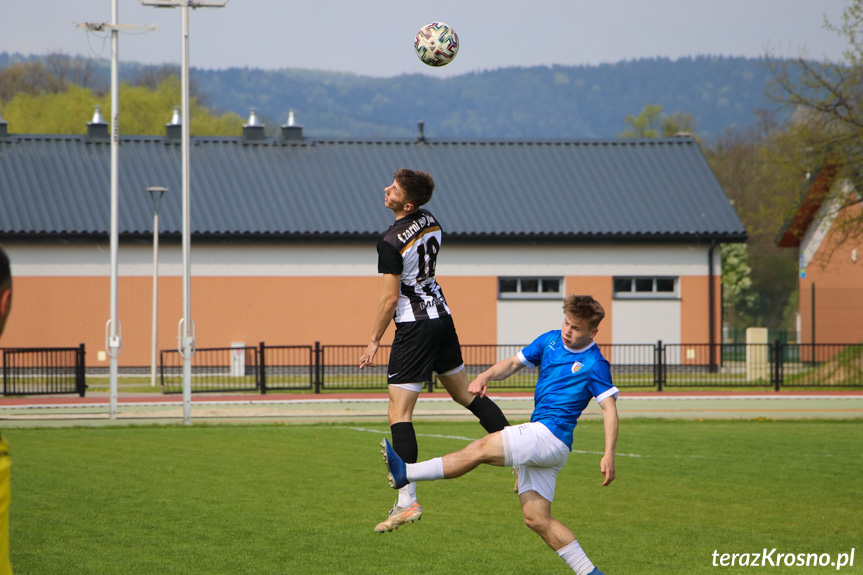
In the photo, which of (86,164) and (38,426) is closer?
(38,426)

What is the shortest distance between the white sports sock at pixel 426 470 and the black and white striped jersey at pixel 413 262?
1.19m

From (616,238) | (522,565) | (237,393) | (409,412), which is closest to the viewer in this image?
(409,412)

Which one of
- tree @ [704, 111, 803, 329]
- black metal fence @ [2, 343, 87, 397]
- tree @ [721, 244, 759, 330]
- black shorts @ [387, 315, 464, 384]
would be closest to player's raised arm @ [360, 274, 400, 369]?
black shorts @ [387, 315, 464, 384]

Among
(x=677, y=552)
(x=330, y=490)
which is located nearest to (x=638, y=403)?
(x=330, y=490)

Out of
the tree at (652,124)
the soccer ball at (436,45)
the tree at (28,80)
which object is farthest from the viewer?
the tree at (652,124)

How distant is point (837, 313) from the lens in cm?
4262

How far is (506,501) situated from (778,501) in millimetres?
3178

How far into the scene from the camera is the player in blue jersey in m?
7.26

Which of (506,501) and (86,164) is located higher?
(86,164)

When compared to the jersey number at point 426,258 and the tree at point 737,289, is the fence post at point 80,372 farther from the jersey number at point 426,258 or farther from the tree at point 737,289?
the tree at point 737,289

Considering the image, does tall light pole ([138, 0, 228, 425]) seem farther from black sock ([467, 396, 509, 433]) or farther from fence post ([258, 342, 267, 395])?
black sock ([467, 396, 509, 433])

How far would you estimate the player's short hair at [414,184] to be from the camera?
7.85 metres

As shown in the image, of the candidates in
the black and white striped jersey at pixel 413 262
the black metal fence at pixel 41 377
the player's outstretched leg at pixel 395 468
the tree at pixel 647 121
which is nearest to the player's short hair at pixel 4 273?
the player's outstretched leg at pixel 395 468

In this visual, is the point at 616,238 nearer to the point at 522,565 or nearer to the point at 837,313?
the point at 837,313
